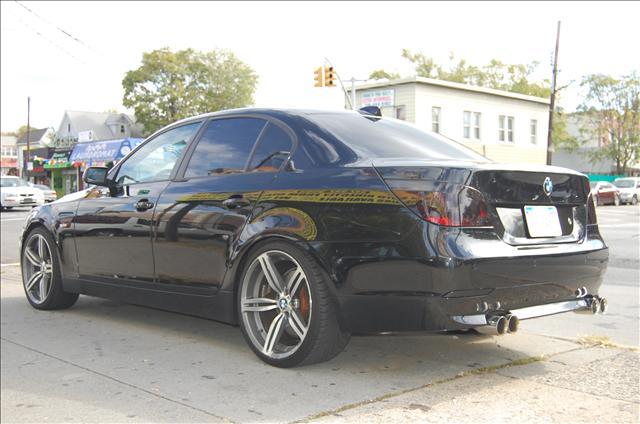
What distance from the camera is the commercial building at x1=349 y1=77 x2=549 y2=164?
34.2 meters

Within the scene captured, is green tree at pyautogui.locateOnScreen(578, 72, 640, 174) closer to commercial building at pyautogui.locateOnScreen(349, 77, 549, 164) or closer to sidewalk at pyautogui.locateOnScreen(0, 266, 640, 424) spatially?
commercial building at pyautogui.locateOnScreen(349, 77, 549, 164)

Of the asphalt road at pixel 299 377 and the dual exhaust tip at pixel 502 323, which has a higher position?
the dual exhaust tip at pixel 502 323

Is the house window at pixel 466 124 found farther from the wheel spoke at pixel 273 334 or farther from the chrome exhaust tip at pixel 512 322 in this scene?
the chrome exhaust tip at pixel 512 322

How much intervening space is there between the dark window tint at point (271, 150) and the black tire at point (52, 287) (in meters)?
2.51

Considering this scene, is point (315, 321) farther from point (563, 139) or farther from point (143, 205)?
point (563, 139)

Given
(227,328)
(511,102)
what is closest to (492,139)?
(511,102)

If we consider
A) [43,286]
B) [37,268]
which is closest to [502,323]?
[43,286]

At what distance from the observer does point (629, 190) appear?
94.2ft

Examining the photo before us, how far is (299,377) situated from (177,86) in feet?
204

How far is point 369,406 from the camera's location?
3.22 m

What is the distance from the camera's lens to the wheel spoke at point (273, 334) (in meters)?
3.90

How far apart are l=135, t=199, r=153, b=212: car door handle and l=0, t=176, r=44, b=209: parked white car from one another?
2598 cm

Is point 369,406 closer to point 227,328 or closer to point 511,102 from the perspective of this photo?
point 227,328

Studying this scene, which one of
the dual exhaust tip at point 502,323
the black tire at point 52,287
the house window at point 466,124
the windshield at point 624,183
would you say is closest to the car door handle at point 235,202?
the dual exhaust tip at point 502,323
